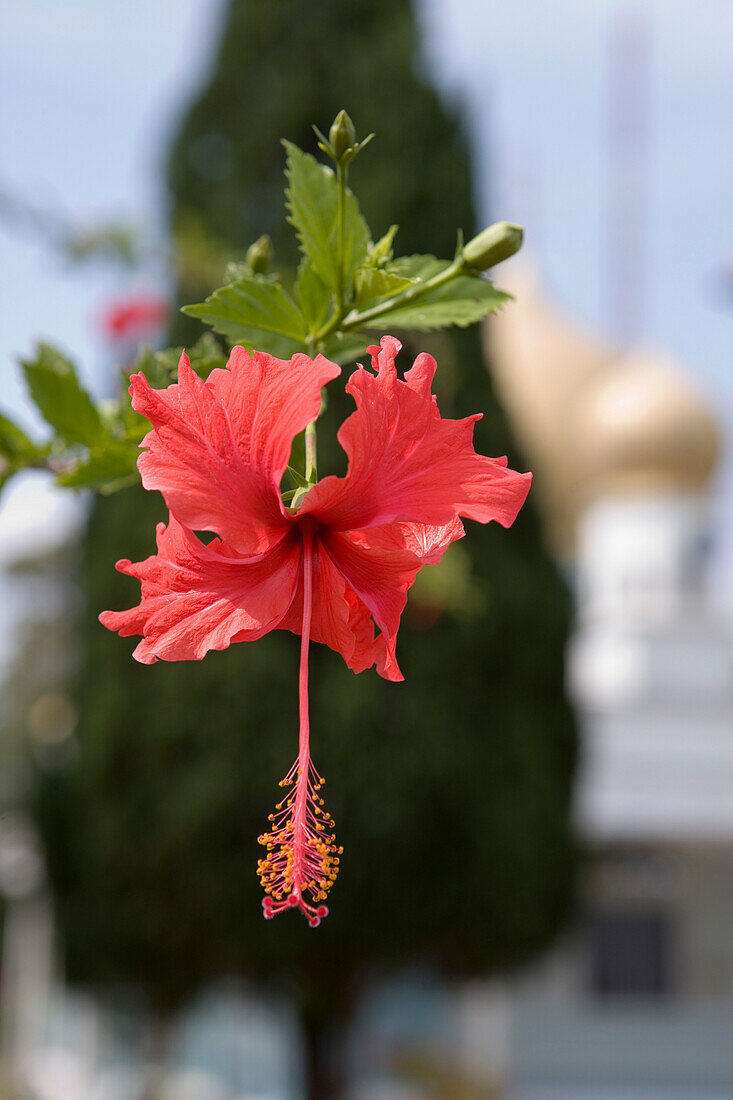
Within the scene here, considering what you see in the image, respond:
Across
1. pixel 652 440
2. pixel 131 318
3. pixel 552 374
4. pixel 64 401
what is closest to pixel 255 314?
pixel 64 401

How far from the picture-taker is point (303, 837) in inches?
26.8

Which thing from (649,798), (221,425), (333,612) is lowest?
(649,798)

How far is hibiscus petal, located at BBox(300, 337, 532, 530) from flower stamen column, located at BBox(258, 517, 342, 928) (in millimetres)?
55

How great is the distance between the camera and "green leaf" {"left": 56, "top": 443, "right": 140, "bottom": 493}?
3.18 feet

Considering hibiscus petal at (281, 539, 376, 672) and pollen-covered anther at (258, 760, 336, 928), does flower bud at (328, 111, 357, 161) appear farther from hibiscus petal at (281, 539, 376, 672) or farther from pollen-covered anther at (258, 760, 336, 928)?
pollen-covered anther at (258, 760, 336, 928)

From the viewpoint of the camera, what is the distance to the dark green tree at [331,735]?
6094mm

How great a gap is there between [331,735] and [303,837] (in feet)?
18.1

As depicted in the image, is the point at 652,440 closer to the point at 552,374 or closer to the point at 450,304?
the point at 552,374

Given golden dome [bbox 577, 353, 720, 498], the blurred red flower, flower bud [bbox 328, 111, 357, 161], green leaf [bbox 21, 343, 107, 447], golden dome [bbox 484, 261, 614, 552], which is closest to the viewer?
flower bud [bbox 328, 111, 357, 161]

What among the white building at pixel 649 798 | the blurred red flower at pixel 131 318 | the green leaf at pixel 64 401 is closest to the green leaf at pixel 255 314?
the green leaf at pixel 64 401

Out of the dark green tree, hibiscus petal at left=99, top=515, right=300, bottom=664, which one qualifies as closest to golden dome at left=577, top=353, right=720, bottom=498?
the dark green tree

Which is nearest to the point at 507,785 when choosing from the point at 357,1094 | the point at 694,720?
the point at 357,1094

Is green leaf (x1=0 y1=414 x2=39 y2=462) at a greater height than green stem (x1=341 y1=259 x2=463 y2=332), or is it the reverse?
green stem (x1=341 y1=259 x2=463 y2=332)

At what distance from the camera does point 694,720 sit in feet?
37.1
